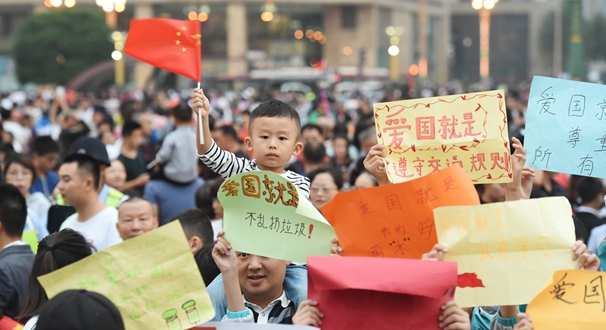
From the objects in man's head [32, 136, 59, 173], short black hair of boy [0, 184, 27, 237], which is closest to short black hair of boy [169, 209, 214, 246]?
short black hair of boy [0, 184, 27, 237]

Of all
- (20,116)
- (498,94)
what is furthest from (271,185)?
(20,116)

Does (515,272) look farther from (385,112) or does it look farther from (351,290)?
(385,112)

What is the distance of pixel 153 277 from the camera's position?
277 cm

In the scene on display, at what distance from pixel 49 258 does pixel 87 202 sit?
2.19 metres

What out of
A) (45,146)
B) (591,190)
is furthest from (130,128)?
(591,190)

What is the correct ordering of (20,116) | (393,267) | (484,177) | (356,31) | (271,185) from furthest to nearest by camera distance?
(356,31) < (20,116) < (484,177) < (271,185) < (393,267)

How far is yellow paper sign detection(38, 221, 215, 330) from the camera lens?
2750mm

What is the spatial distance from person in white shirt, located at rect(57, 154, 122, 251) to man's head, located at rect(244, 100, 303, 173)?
184 centimetres

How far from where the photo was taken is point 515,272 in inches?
114

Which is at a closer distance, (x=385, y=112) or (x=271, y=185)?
(x=271, y=185)

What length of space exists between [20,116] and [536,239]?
14035 millimetres

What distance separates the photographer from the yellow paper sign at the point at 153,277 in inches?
108

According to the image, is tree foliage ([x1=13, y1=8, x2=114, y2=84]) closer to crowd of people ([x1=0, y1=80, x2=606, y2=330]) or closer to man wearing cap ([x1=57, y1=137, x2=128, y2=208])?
crowd of people ([x1=0, y1=80, x2=606, y2=330])

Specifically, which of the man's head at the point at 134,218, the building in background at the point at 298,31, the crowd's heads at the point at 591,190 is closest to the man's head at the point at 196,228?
the man's head at the point at 134,218
